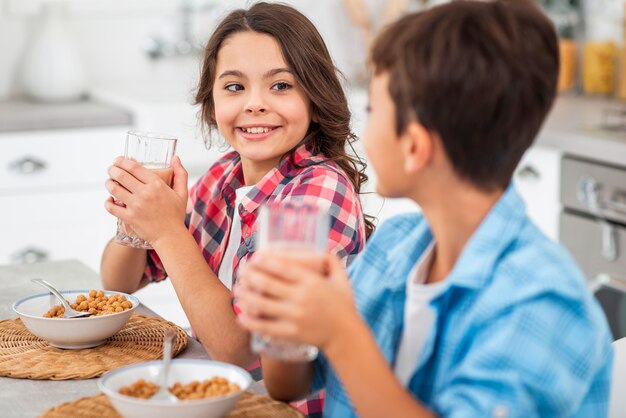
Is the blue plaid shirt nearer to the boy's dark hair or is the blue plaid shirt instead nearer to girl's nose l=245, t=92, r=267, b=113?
the boy's dark hair

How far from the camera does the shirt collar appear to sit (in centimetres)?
102

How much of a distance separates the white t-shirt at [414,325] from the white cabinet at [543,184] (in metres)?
1.83

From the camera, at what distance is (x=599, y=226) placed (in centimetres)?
274

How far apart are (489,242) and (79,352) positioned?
0.62m

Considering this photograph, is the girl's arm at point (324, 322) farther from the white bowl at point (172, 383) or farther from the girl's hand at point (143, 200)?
the girl's hand at point (143, 200)

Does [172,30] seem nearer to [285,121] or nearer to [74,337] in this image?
[285,121]

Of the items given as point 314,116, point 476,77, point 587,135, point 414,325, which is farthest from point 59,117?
point 476,77

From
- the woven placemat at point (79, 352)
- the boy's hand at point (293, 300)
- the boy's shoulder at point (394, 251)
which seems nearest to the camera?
the boy's hand at point (293, 300)

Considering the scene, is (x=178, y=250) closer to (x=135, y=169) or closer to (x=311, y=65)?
(x=135, y=169)

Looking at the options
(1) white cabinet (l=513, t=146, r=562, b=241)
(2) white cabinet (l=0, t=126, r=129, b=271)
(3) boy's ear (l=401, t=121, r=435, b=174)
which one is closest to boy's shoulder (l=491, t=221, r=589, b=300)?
(3) boy's ear (l=401, t=121, r=435, b=174)

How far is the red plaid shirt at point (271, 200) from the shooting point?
60.7 inches

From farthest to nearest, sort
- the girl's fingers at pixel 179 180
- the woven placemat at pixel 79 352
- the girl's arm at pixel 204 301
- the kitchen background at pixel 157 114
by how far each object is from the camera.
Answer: the kitchen background at pixel 157 114
the girl's fingers at pixel 179 180
the girl's arm at pixel 204 301
the woven placemat at pixel 79 352

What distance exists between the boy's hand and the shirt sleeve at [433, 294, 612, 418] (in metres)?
0.13

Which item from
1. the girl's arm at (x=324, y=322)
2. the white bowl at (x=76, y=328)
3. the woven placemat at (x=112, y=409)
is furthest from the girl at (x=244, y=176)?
the girl's arm at (x=324, y=322)
